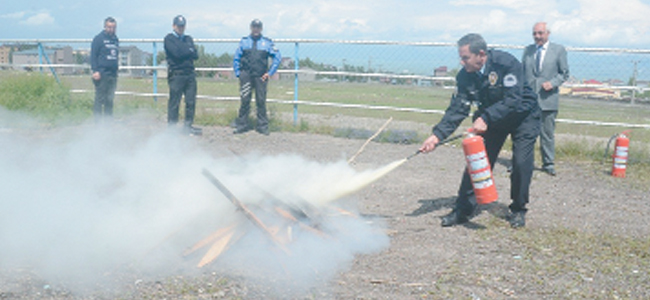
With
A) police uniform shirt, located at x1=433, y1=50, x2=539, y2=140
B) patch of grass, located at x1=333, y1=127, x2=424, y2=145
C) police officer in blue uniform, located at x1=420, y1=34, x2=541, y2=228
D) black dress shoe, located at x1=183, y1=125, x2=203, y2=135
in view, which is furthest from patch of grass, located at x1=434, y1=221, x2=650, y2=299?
black dress shoe, located at x1=183, y1=125, x2=203, y2=135

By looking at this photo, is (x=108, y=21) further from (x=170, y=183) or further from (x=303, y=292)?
(x=303, y=292)

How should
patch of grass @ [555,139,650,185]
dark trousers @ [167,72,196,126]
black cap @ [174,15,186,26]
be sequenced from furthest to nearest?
dark trousers @ [167,72,196,126], black cap @ [174,15,186,26], patch of grass @ [555,139,650,185]

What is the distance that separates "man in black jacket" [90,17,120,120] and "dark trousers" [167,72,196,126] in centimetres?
135

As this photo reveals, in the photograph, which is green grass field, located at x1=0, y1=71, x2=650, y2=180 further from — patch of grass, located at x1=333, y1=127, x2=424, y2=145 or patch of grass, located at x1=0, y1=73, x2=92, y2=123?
patch of grass, located at x1=333, y1=127, x2=424, y2=145

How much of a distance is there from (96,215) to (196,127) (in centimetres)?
661

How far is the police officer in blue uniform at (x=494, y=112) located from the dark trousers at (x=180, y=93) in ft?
21.2

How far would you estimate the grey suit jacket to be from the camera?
26.8ft

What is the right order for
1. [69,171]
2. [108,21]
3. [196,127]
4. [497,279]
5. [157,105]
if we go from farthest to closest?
1. [157,105]
2. [196,127]
3. [108,21]
4. [69,171]
5. [497,279]

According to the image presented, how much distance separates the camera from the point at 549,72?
323 inches

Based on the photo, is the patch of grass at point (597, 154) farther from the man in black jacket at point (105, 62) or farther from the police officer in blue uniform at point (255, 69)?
the man in black jacket at point (105, 62)

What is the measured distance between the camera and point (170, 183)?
5992 millimetres

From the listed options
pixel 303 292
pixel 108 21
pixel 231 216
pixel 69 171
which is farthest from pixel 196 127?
pixel 303 292

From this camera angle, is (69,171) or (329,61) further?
(329,61)

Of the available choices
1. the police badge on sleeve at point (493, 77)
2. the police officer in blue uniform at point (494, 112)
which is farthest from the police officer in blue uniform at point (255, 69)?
the police badge on sleeve at point (493, 77)
